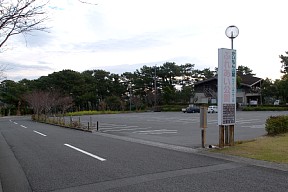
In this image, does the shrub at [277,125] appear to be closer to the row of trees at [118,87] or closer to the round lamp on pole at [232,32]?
the round lamp on pole at [232,32]

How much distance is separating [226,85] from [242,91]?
2234 inches

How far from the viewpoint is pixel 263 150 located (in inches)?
381

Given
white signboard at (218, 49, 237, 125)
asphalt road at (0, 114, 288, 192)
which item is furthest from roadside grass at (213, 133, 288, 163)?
white signboard at (218, 49, 237, 125)

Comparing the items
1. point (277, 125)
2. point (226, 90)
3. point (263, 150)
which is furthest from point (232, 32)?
point (277, 125)

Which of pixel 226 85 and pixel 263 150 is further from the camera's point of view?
pixel 226 85

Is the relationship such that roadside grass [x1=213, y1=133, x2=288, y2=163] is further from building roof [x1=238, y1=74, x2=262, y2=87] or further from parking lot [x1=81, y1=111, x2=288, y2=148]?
building roof [x1=238, y1=74, x2=262, y2=87]

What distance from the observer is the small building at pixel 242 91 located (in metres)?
63.5

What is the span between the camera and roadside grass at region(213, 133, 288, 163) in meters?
8.59

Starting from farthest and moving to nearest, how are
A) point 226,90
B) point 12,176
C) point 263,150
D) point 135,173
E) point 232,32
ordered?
point 232,32 < point 226,90 < point 263,150 < point 12,176 < point 135,173

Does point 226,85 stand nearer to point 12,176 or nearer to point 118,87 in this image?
point 12,176

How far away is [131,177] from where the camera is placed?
6.61m

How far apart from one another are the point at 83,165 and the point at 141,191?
2.99 m

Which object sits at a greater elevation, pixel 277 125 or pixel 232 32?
pixel 232 32

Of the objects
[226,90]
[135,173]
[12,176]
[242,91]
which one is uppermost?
[242,91]
